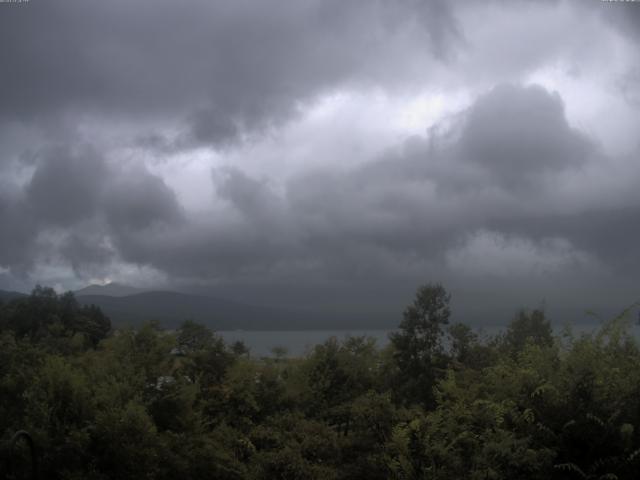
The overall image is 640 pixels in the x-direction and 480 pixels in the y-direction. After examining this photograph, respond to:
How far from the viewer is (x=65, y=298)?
58.6m

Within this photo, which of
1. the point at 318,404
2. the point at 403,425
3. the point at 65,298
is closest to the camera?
the point at 403,425

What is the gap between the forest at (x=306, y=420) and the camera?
26.1 feet

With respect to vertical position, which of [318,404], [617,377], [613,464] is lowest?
[318,404]

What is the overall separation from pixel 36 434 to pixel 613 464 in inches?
353

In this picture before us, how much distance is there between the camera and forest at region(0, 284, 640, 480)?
26.1 ft

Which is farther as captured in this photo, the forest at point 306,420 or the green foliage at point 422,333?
the green foliage at point 422,333

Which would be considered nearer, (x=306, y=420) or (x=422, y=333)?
(x=306, y=420)

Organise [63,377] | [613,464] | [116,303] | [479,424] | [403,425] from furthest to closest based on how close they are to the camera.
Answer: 1. [116,303]
2. [63,377]
3. [403,425]
4. [479,424]
5. [613,464]

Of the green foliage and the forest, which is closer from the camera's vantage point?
the forest

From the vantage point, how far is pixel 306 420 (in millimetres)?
13672

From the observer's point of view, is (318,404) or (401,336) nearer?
(318,404)

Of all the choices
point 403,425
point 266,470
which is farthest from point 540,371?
point 266,470

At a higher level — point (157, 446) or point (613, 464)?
point (613, 464)

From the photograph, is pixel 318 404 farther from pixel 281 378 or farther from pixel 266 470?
pixel 266 470
